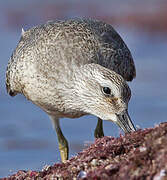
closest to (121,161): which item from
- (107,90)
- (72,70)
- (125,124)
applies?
(125,124)

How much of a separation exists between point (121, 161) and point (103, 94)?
263 cm

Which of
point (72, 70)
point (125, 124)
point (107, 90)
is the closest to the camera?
point (125, 124)

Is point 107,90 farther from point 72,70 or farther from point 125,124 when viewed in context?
point 72,70

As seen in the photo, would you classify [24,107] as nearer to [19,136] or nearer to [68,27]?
[19,136]

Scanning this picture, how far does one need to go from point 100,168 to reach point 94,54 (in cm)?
347

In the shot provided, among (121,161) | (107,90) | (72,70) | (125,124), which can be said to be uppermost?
(72,70)

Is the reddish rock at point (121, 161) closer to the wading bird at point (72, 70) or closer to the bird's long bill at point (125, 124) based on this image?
the bird's long bill at point (125, 124)

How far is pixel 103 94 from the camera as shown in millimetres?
8539

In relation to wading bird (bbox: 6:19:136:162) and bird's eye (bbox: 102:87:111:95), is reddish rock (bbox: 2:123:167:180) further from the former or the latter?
wading bird (bbox: 6:19:136:162)

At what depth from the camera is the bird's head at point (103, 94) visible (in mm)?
8320

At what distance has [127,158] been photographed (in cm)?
593

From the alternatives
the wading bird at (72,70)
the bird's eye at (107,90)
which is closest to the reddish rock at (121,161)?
the bird's eye at (107,90)

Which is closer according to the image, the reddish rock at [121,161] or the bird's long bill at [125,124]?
the reddish rock at [121,161]

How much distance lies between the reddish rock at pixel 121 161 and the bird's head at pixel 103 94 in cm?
153
